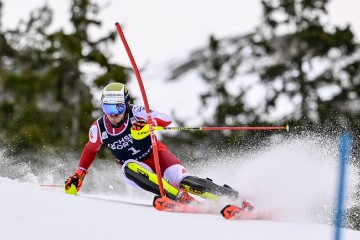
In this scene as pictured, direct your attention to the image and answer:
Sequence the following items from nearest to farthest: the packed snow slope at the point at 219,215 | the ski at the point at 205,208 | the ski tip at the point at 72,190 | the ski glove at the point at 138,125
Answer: the packed snow slope at the point at 219,215, the ski at the point at 205,208, the ski glove at the point at 138,125, the ski tip at the point at 72,190

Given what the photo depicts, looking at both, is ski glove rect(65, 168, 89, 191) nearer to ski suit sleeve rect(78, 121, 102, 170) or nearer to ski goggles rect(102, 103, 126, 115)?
ski suit sleeve rect(78, 121, 102, 170)

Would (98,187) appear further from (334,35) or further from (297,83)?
(334,35)

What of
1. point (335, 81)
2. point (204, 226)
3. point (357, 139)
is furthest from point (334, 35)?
point (204, 226)

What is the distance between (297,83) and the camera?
88.0 feet

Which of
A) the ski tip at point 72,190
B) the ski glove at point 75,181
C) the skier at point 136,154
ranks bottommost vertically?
the ski tip at point 72,190

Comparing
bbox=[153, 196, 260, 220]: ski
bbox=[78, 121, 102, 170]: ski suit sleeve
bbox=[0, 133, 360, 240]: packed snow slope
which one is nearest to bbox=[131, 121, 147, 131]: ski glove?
bbox=[78, 121, 102, 170]: ski suit sleeve

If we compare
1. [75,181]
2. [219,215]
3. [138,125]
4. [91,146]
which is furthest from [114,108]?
[219,215]

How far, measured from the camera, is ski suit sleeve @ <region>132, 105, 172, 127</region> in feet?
24.2

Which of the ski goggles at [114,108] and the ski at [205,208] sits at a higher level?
the ski goggles at [114,108]

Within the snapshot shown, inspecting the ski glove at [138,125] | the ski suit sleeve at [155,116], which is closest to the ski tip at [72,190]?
the ski glove at [138,125]

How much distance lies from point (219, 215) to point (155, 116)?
52.6 inches

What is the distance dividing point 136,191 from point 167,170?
4.39 meters

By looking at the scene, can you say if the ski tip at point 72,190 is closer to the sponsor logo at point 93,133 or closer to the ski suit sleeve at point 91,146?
the ski suit sleeve at point 91,146

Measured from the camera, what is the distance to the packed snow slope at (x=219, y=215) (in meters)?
4.93
